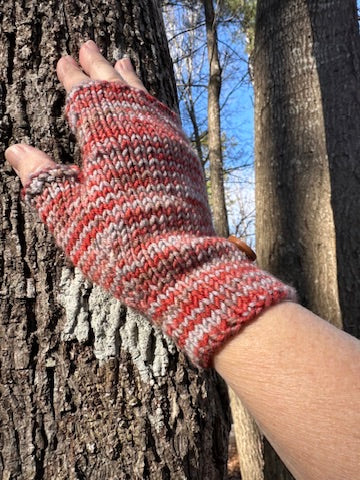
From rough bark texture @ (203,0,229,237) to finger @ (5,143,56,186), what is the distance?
5.01 metres

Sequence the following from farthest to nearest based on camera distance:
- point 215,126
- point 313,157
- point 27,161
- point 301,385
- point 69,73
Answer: point 215,126, point 313,157, point 69,73, point 27,161, point 301,385

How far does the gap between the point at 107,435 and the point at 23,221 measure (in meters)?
0.55

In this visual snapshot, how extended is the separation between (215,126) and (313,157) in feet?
11.9

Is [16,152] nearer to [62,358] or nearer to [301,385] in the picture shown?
[62,358]

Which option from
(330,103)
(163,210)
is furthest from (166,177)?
(330,103)

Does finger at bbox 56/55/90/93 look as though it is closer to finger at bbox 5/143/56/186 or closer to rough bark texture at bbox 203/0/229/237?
finger at bbox 5/143/56/186

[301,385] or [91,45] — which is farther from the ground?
[91,45]

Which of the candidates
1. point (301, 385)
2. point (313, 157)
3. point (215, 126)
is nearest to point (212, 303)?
point (301, 385)

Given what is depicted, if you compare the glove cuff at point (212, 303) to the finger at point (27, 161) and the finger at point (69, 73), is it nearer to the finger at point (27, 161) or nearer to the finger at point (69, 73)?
the finger at point (27, 161)

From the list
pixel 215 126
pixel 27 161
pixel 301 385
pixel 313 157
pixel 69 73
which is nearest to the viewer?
pixel 301 385

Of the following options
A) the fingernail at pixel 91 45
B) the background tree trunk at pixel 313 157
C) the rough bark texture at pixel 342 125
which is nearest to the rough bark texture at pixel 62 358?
the fingernail at pixel 91 45

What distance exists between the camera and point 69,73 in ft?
3.52

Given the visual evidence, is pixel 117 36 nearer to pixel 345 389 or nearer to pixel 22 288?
pixel 22 288

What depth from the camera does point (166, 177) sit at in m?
0.94
